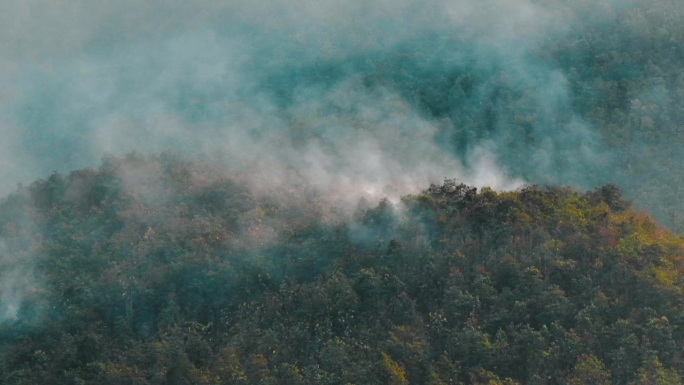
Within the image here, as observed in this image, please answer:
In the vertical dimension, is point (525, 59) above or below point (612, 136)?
above

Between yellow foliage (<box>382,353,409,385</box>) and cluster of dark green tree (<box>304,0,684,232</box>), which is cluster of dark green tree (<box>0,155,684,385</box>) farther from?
cluster of dark green tree (<box>304,0,684,232</box>)

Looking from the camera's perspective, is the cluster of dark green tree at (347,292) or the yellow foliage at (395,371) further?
the cluster of dark green tree at (347,292)

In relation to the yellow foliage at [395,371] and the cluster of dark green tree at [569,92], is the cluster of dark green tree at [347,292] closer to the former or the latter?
the yellow foliage at [395,371]

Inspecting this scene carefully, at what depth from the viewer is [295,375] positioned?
1950 centimetres

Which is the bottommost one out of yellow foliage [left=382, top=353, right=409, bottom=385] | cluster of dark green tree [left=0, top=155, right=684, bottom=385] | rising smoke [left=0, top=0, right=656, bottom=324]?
yellow foliage [left=382, top=353, right=409, bottom=385]

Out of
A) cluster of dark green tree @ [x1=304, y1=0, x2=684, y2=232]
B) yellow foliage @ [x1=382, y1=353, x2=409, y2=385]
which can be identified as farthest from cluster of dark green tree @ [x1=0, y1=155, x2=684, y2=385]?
cluster of dark green tree @ [x1=304, y1=0, x2=684, y2=232]

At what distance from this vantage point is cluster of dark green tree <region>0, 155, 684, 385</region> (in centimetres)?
1950

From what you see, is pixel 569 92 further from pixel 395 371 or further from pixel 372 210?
pixel 395 371

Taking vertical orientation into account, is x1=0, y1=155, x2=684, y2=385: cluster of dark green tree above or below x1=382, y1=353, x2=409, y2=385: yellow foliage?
above

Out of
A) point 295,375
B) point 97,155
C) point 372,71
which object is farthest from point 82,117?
point 295,375

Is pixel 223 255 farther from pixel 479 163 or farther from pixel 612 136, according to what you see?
pixel 612 136

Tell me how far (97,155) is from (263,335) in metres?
19.8

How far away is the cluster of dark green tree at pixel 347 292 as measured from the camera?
19.5 meters

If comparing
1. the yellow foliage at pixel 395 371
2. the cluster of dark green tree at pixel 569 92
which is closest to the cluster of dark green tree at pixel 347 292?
the yellow foliage at pixel 395 371
